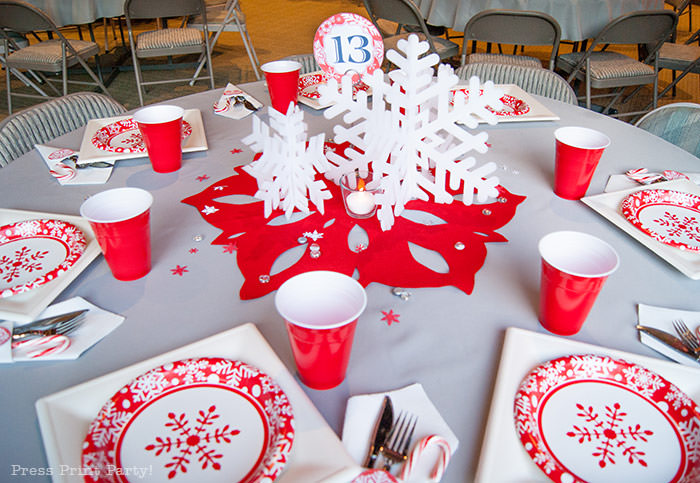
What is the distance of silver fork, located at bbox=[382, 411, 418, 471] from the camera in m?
0.54

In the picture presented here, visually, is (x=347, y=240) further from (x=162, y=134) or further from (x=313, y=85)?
(x=313, y=85)

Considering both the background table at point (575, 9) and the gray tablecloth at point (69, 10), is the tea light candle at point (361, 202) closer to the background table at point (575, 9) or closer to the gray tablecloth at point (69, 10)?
the background table at point (575, 9)

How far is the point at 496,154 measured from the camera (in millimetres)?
1204

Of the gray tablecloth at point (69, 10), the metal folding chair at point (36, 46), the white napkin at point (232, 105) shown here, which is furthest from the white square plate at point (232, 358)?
the gray tablecloth at point (69, 10)

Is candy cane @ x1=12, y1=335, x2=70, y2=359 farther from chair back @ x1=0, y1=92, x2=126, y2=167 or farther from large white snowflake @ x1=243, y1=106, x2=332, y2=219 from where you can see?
chair back @ x1=0, y1=92, x2=126, y2=167

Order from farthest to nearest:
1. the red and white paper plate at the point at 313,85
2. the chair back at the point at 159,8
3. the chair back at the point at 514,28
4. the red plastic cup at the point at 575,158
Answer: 1. the chair back at the point at 159,8
2. the chair back at the point at 514,28
3. the red and white paper plate at the point at 313,85
4. the red plastic cup at the point at 575,158

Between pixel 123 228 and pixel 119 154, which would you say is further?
pixel 119 154

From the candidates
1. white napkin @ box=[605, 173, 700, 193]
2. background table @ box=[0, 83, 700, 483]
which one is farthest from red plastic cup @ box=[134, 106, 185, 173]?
white napkin @ box=[605, 173, 700, 193]

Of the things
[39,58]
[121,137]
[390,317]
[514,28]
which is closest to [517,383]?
[390,317]

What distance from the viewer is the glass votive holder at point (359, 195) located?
961 millimetres

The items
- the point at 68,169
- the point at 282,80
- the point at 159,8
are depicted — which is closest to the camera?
the point at 68,169

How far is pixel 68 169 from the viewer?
3.56ft

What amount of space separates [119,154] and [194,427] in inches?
32.0

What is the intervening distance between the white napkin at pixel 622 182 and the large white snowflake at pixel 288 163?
0.63m
